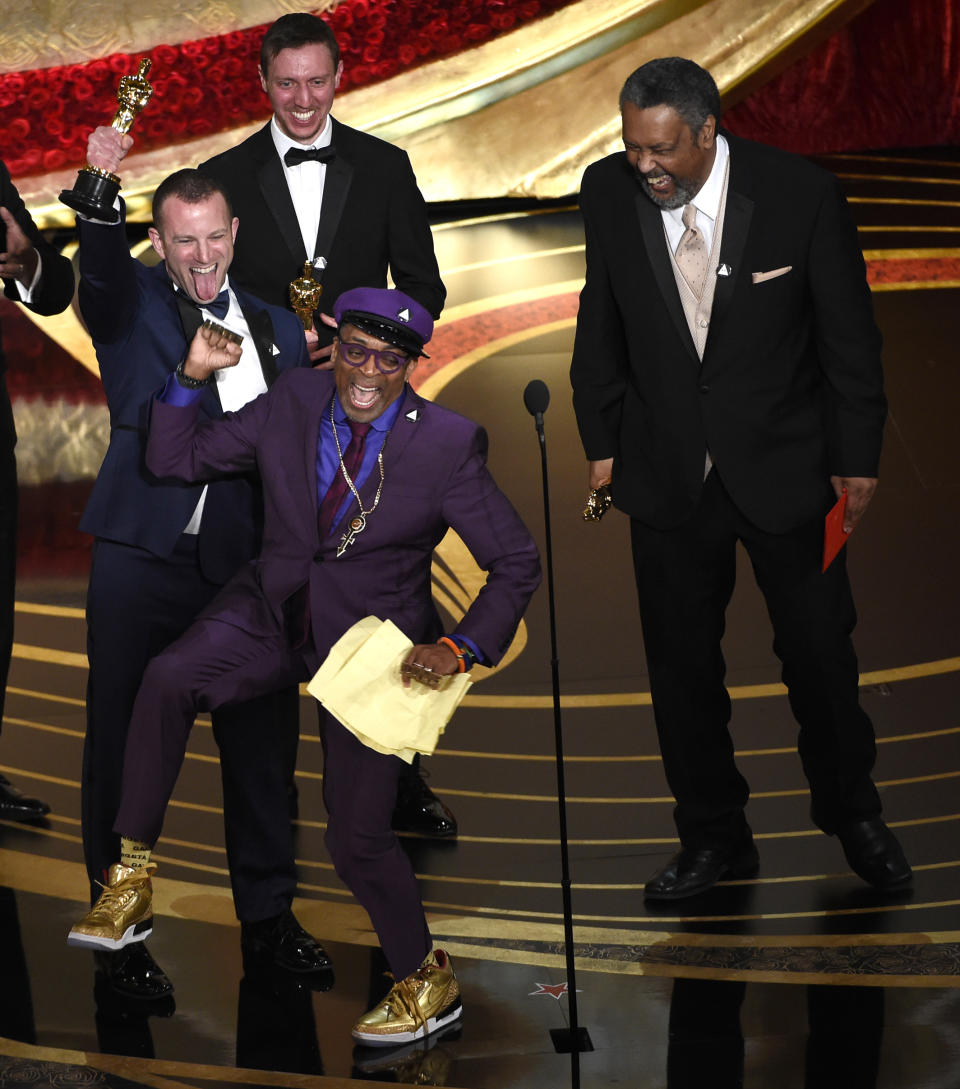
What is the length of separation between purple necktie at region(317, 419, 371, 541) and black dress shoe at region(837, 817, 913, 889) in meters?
1.35

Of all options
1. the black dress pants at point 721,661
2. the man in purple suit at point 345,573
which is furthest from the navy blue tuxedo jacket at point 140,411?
the black dress pants at point 721,661

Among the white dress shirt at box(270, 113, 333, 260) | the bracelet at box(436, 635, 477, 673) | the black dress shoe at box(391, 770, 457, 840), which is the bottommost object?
the black dress shoe at box(391, 770, 457, 840)

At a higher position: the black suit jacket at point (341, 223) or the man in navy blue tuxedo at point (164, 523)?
the black suit jacket at point (341, 223)

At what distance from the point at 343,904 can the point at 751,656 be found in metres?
1.58

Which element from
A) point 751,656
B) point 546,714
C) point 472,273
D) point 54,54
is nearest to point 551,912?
point 546,714

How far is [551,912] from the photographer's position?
3639 mm

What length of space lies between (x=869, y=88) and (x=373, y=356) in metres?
7.34

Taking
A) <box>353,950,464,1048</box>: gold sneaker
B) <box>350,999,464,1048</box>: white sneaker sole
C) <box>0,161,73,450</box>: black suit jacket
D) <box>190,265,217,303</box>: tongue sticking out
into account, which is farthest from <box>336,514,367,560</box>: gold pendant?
<box>0,161,73,450</box>: black suit jacket

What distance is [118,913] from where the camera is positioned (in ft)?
10.4

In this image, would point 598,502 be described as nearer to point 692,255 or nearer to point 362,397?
point 692,255

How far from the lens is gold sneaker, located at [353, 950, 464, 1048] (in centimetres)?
314

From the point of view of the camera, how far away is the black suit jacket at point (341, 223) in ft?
13.2

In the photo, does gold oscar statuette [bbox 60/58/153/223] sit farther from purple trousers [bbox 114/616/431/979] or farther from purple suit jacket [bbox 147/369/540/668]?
purple trousers [bbox 114/616/431/979]

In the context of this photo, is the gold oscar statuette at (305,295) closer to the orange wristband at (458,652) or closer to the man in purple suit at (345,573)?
the man in purple suit at (345,573)
